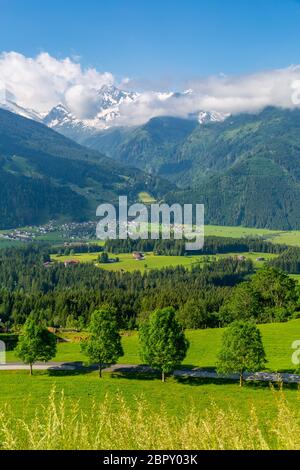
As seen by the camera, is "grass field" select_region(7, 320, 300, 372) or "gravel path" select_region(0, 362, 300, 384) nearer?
"gravel path" select_region(0, 362, 300, 384)

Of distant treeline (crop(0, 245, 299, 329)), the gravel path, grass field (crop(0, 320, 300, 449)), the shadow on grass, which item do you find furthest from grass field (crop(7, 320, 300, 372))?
distant treeline (crop(0, 245, 299, 329))

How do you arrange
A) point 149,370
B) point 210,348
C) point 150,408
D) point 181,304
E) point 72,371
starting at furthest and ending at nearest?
point 181,304, point 210,348, point 72,371, point 149,370, point 150,408

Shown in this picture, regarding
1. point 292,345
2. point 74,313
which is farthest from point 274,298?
point 74,313

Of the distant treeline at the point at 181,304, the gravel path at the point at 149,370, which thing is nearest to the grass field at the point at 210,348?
the gravel path at the point at 149,370

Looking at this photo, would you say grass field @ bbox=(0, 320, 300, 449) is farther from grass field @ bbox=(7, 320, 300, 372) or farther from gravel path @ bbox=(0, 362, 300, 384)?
gravel path @ bbox=(0, 362, 300, 384)

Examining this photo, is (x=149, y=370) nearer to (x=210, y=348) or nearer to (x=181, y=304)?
(x=210, y=348)

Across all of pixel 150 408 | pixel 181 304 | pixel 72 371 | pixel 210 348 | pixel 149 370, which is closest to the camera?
pixel 150 408

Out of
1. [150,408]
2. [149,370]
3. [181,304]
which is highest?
[150,408]

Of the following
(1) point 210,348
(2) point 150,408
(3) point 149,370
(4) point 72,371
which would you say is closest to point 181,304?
(1) point 210,348

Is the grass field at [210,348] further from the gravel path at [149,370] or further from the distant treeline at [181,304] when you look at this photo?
the distant treeline at [181,304]
